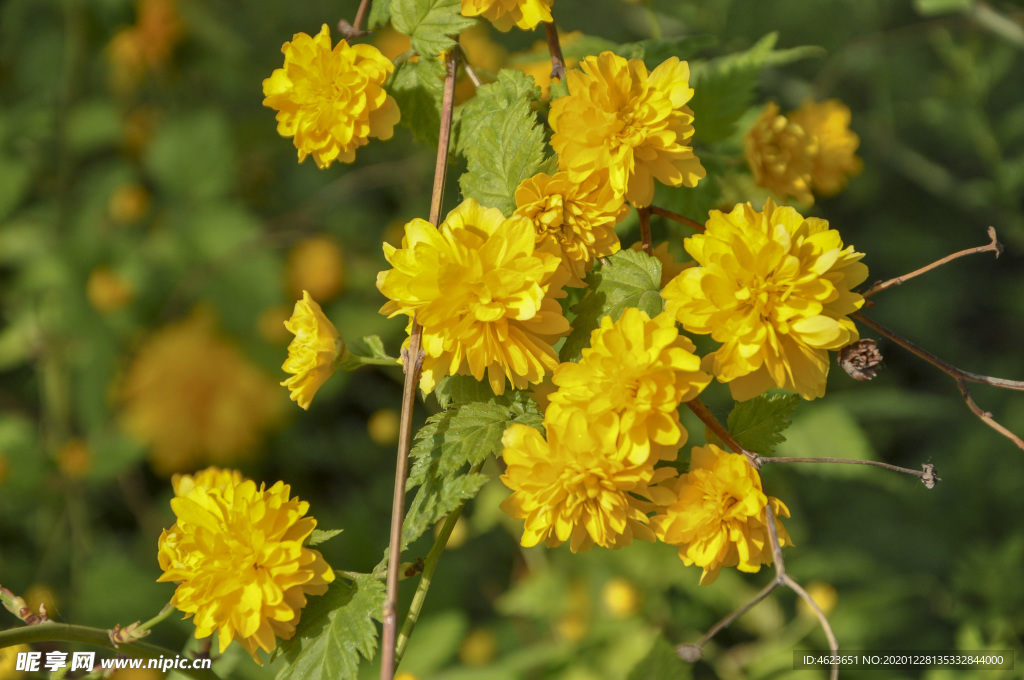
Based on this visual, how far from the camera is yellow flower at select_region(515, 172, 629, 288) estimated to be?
0.77 m

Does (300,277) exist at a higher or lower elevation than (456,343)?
lower

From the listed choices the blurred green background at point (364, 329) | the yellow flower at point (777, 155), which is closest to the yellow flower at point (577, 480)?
the yellow flower at point (777, 155)

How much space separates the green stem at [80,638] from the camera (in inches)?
31.6

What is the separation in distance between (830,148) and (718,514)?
723 mm

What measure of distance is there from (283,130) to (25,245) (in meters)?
1.84

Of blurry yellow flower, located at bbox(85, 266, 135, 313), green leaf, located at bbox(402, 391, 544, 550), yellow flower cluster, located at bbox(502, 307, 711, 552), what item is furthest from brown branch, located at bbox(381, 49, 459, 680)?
blurry yellow flower, located at bbox(85, 266, 135, 313)

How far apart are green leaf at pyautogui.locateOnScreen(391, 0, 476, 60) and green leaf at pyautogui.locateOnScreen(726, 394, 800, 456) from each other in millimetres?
532

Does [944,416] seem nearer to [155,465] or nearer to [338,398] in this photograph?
[338,398]

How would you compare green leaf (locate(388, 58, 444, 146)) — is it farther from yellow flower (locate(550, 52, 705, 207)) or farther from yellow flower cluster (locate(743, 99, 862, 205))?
yellow flower cluster (locate(743, 99, 862, 205))

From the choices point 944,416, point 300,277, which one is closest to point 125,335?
point 300,277

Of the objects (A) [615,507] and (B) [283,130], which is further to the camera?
(B) [283,130]

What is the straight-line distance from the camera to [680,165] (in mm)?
812

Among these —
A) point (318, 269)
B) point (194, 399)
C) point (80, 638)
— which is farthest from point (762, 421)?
point (194, 399)

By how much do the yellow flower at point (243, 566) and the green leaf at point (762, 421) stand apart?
49cm
